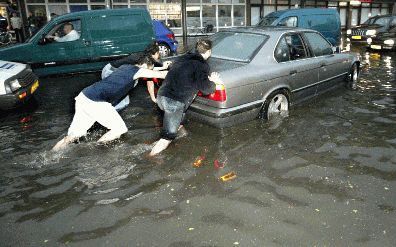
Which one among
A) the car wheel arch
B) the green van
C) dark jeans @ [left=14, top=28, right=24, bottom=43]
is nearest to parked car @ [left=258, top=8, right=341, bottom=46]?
the green van

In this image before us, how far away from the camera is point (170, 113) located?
15.2ft

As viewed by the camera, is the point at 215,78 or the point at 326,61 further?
the point at 326,61

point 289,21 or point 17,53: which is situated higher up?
point 289,21

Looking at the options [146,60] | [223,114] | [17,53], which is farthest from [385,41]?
[17,53]

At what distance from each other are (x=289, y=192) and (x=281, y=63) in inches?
103

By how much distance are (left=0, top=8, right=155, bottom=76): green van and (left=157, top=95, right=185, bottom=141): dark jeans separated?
5900 mm

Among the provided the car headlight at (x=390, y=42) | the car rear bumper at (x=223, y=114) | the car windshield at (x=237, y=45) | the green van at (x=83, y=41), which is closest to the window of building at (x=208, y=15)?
the car headlight at (x=390, y=42)

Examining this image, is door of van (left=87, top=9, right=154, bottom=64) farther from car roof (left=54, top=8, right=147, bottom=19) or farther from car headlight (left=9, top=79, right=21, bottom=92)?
car headlight (left=9, top=79, right=21, bottom=92)

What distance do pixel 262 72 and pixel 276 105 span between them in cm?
89

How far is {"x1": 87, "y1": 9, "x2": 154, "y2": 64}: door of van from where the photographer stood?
971cm

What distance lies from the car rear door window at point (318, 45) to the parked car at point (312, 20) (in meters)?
6.77

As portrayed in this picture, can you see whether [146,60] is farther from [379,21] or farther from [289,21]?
[379,21]

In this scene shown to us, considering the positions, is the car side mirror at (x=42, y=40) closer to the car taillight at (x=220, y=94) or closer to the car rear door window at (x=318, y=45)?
the car taillight at (x=220, y=94)

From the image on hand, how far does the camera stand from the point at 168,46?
12.6m
